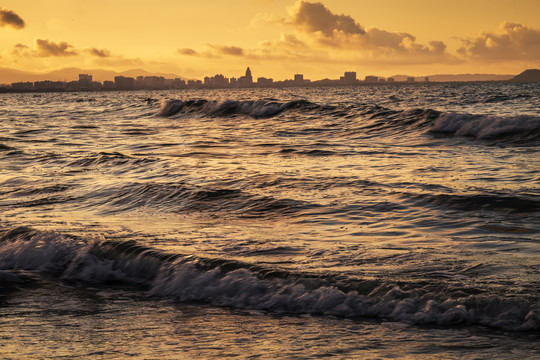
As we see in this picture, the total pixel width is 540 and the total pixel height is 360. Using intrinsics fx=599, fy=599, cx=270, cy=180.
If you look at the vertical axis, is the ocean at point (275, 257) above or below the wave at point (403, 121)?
below

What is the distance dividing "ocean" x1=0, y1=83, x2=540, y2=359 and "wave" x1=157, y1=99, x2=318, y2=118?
18.7 meters

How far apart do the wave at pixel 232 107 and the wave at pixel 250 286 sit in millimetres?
26964

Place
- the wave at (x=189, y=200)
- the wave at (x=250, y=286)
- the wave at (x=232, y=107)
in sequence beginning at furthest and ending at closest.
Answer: the wave at (x=232, y=107), the wave at (x=189, y=200), the wave at (x=250, y=286)

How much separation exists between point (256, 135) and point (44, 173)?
1086 cm

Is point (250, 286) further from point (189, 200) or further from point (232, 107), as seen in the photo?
point (232, 107)

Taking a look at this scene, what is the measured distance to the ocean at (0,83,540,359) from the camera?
503cm

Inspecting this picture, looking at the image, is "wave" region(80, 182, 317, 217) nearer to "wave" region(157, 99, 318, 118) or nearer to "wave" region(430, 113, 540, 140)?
"wave" region(430, 113, 540, 140)

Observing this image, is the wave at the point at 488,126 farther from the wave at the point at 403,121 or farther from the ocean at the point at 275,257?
the ocean at the point at 275,257

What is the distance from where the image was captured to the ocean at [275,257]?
5034mm

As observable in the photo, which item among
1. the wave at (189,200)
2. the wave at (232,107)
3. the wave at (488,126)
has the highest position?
the wave at (232,107)

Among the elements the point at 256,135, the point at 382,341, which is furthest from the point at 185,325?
the point at 256,135

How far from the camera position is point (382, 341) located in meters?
4.91

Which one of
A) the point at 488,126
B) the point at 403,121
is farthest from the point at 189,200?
the point at 403,121

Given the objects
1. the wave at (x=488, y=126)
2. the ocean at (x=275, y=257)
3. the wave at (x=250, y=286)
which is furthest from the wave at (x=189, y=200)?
the wave at (x=488, y=126)
